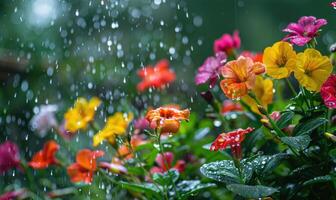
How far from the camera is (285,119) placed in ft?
2.37

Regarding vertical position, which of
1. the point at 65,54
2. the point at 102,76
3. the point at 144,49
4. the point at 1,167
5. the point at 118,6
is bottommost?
the point at 1,167

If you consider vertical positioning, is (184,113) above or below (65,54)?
below

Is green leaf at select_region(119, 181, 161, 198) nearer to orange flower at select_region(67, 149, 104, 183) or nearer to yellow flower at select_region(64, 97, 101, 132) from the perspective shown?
orange flower at select_region(67, 149, 104, 183)

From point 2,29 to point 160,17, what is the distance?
1.33 m

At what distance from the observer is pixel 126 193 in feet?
3.42

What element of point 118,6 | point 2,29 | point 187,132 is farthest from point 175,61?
point 187,132

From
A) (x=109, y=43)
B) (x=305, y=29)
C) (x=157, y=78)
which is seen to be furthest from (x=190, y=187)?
(x=109, y=43)

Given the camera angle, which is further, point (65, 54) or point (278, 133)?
point (65, 54)

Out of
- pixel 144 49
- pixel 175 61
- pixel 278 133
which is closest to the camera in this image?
pixel 278 133

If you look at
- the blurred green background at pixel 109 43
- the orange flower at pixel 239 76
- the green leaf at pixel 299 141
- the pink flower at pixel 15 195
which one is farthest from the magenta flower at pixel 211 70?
the blurred green background at pixel 109 43

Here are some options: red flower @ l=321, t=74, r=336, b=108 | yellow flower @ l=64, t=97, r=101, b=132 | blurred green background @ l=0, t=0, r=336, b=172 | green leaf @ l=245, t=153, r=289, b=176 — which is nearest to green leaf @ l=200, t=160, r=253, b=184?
green leaf @ l=245, t=153, r=289, b=176

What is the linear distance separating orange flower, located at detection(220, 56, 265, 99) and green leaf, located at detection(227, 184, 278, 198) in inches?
5.8

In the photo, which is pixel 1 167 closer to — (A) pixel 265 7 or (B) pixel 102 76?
(B) pixel 102 76

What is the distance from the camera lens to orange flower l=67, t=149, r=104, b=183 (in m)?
0.93
